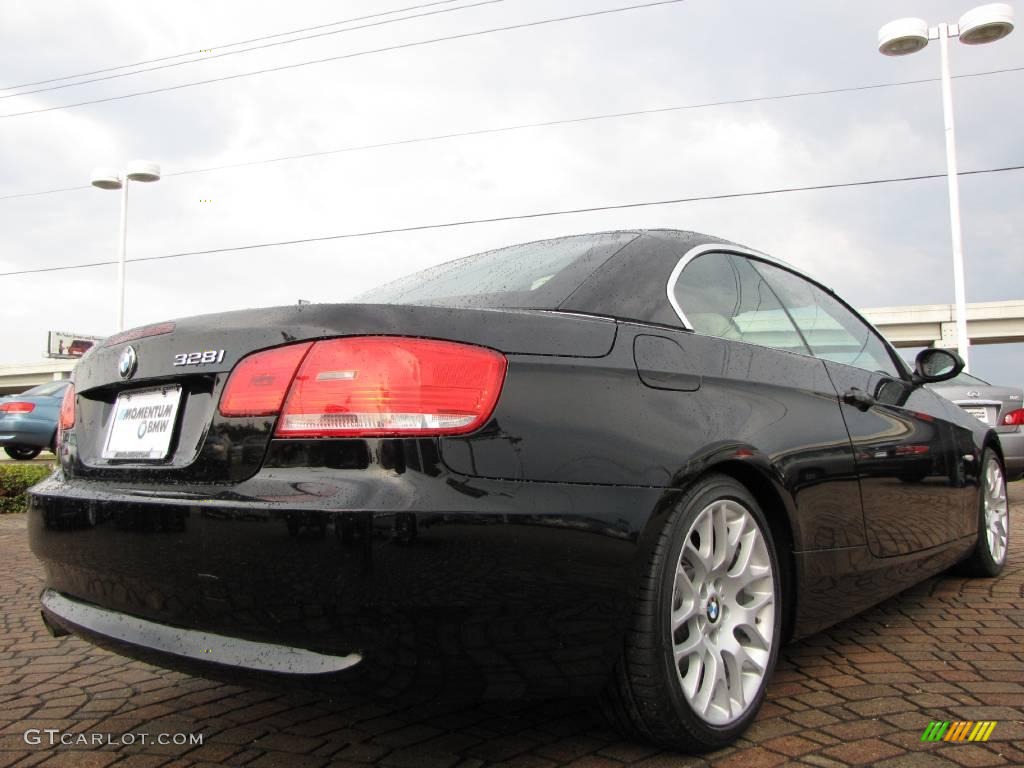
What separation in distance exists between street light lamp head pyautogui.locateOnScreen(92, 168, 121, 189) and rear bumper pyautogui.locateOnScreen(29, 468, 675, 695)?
21.4 meters

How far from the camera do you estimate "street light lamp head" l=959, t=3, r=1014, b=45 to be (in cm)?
1318

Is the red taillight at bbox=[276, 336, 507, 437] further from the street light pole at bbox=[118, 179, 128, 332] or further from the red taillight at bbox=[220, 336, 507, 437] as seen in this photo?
the street light pole at bbox=[118, 179, 128, 332]

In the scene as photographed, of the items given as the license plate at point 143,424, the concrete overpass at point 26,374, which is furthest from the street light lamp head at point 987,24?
the concrete overpass at point 26,374

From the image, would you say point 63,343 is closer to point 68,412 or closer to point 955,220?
point 955,220

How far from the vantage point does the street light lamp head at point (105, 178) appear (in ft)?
68.3

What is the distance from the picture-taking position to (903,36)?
1341 centimetres

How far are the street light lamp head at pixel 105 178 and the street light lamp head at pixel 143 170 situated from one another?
584 mm

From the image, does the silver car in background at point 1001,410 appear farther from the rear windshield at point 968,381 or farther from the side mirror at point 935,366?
the side mirror at point 935,366

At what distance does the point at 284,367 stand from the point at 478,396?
0.42 m

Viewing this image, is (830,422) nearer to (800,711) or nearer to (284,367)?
(800,711)

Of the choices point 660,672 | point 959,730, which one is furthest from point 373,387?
point 959,730

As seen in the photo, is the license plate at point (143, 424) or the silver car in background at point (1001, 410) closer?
the license plate at point (143, 424)

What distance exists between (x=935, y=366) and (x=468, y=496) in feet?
9.32

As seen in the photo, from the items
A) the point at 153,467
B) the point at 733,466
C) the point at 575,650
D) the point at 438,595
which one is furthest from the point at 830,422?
the point at 153,467
